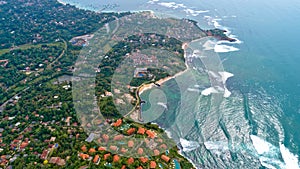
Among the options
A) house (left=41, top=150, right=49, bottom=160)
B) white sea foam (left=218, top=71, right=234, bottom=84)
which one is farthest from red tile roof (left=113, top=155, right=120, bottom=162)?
white sea foam (left=218, top=71, right=234, bottom=84)

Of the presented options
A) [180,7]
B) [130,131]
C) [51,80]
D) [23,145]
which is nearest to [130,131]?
[130,131]

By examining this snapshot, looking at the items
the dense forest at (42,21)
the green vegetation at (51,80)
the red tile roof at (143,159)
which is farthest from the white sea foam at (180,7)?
the red tile roof at (143,159)

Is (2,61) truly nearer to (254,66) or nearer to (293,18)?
(254,66)

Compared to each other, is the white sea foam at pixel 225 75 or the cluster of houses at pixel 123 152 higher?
the white sea foam at pixel 225 75

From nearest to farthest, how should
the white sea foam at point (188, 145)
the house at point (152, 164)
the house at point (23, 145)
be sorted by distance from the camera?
the house at point (152, 164) → the house at point (23, 145) → the white sea foam at point (188, 145)

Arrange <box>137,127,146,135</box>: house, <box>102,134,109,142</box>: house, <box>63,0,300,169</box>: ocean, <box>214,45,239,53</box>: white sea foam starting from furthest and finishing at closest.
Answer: <box>214,45,239,53</box>: white sea foam
<box>137,127,146,135</box>: house
<box>102,134,109,142</box>: house
<box>63,0,300,169</box>: ocean

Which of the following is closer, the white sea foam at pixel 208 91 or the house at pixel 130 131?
the house at pixel 130 131

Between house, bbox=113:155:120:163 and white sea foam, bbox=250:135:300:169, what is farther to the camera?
white sea foam, bbox=250:135:300:169

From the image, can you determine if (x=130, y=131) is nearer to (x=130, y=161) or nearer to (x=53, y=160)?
(x=130, y=161)

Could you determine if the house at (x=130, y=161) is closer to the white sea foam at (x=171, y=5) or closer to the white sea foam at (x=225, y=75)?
the white sea foam at (x=225, y=75)

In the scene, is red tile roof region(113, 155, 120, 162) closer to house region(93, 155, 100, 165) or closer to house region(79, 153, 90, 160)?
house region(93, 155, 100, 165)
